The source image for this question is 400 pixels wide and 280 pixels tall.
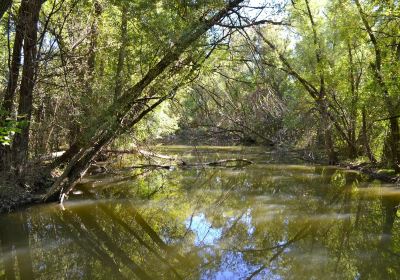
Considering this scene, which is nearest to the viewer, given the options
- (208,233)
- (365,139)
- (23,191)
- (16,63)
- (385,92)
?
(208,233)

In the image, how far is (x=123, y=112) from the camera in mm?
11133

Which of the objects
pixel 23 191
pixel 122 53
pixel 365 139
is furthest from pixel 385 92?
pixel 23 191

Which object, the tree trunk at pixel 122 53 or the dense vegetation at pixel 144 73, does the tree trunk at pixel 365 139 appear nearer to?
the dense vegetation at pixel 144 73

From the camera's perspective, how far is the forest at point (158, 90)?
30.7 ft

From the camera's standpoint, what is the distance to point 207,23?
30.3 feet

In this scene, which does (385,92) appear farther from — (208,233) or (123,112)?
(123,112)

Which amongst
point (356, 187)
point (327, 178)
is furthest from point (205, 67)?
point (327, 178)

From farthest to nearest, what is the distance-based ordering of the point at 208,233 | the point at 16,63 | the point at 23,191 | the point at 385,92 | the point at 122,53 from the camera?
the point at 385,92 → the point at 122,53 → the point at 23,191 → the point at 16,63 → the point at 208,233

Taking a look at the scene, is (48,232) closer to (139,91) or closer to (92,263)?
(92,263)

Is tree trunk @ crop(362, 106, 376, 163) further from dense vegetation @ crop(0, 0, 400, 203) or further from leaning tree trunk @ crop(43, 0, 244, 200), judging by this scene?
leaning tree trunk @ crop(43, 0, 244, 200)

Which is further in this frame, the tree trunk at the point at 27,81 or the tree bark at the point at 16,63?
the tree trunk at the point at 27,81

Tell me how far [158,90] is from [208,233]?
4018 mm

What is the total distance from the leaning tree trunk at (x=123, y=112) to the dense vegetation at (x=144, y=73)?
1.3 inches

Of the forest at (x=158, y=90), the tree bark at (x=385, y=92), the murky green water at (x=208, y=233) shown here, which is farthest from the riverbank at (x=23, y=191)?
the tree bark at (x=385, y=92)
